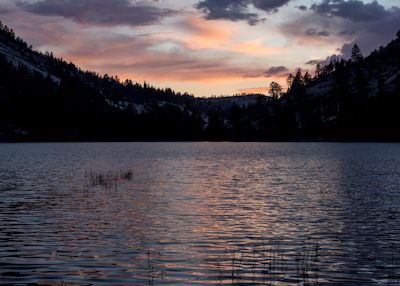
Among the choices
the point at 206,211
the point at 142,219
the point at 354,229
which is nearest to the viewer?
the point at 354,229

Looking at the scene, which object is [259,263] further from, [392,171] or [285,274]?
[392,171]

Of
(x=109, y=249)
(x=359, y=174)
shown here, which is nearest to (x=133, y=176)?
(x=359, y=174)

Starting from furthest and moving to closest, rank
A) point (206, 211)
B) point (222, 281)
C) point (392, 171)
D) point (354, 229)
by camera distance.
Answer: point (392, 171) < point (206, 211) < point (354, 229) < point (222, 281)

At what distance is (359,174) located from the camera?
75938 mm

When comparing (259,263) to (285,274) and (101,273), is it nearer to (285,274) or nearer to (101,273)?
(285,274)

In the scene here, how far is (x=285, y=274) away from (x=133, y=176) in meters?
53.9

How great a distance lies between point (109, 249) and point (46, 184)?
37861 mm

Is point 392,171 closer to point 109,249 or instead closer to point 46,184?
point 46,184

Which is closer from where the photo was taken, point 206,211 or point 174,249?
point 174,249

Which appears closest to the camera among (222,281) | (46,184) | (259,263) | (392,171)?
(222,281)

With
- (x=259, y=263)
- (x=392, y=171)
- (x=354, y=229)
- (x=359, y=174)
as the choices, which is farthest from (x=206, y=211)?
(x=392, y=171)

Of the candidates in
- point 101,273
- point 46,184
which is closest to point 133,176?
point 46,184

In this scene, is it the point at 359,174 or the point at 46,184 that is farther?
the point at 359,174

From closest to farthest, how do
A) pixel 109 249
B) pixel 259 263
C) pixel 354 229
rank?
pixel 259 263
pixel 109 249
pixel 354 229
